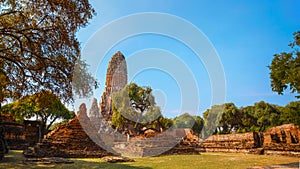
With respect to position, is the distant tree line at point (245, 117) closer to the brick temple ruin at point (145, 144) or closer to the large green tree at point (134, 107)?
the large green tree at point (134, 107)

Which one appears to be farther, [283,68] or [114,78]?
[114,78]

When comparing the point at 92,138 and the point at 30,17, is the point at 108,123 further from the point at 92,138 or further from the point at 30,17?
the point at 30,17

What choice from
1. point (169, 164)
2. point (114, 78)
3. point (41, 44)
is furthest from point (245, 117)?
point (41, 44)

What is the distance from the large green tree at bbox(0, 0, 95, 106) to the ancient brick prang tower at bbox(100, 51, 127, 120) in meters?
37.8

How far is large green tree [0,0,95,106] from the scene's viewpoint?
835 cm

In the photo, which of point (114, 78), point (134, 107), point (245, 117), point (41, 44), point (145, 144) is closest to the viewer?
point (41, 44)

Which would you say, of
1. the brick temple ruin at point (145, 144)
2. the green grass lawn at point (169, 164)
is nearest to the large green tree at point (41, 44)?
the green grass lawn at point (169, 164)

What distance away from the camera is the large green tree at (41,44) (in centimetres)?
835

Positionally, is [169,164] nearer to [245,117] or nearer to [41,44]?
[41,44]

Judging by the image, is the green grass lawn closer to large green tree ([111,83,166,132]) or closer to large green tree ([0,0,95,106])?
large green tree ([0,0,95,106])

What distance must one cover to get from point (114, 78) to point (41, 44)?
41672 mm

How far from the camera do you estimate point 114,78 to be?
166ft

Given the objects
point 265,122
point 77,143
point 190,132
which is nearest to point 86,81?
point 77,143

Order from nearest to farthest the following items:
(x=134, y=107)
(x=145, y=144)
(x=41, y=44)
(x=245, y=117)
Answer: (x=41, y=44)
(x=145, y=144)
(x=134, y=107)
(x=245, y=117)
